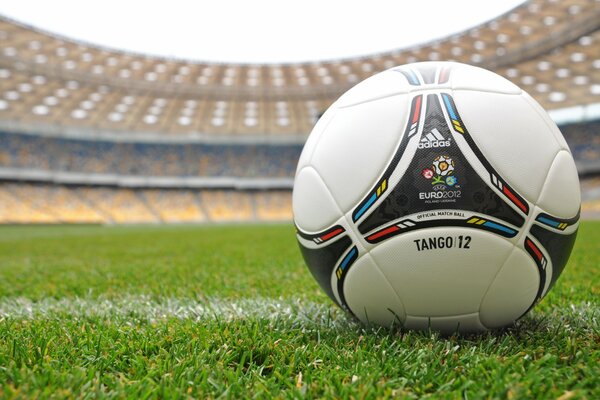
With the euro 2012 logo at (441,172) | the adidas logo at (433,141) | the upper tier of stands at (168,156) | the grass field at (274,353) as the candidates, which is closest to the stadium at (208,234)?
the grass field at (274,353)

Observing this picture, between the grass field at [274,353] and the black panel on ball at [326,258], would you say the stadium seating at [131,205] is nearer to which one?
the grass field at [274,353]

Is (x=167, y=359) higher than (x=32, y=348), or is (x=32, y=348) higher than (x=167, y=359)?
(x=167, y=359)

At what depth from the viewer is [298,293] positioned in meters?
2.87

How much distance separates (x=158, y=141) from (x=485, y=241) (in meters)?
37.6

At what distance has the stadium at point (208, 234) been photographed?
4.31 feet

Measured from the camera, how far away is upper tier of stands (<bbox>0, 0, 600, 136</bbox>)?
22.8m

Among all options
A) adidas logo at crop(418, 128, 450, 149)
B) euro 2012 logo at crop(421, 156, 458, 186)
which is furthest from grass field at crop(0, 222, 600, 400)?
adidas logo at crop(418, 128, 450, 149)

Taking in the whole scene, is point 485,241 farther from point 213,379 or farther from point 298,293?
point 298,293

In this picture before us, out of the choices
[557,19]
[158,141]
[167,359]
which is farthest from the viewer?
[158,141]

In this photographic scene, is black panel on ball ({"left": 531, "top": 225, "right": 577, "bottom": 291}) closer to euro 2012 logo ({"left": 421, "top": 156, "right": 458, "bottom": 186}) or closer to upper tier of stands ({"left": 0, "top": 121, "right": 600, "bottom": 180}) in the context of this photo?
euro 2012 logo ({"left": 421, "top": 156, "right": 458, "bottom": 186})

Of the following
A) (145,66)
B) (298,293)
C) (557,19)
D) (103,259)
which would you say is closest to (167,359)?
(298,293)

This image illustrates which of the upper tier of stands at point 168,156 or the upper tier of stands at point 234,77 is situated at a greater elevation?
the upper tier of stands at point 234,77

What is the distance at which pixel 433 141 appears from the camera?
1517 millimetres

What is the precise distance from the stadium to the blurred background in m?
0.13
